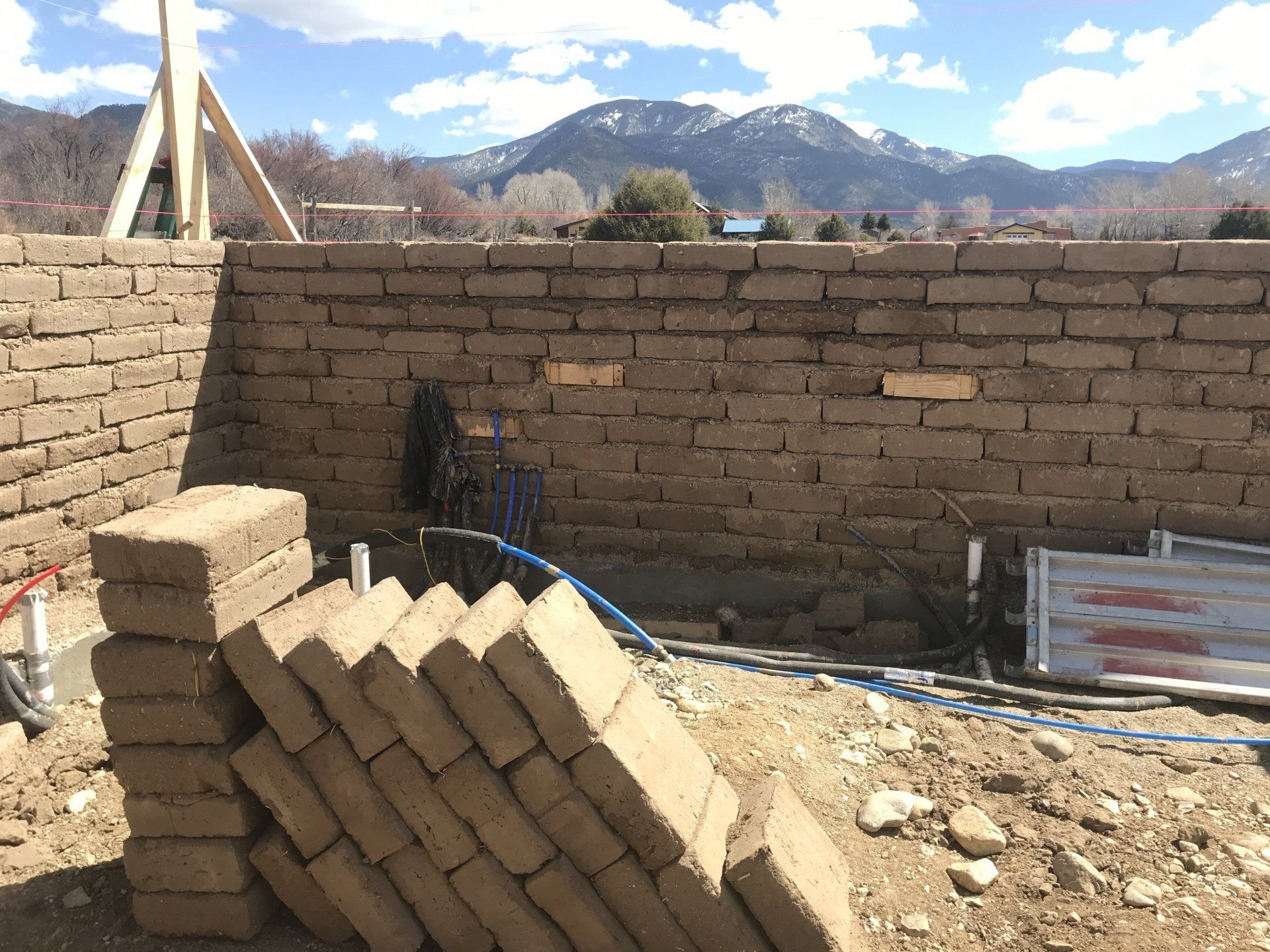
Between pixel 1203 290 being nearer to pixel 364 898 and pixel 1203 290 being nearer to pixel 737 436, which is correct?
pixel 737 436

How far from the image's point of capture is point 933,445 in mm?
5938

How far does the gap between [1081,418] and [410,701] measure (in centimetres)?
448

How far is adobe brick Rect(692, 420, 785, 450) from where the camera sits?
6.18 metres

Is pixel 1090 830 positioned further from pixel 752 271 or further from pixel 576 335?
pixel 576 335

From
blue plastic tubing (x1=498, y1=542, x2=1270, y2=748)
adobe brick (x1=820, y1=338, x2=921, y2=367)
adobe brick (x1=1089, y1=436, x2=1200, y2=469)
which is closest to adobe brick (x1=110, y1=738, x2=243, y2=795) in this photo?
blue plastic tubing (x1=498, y1=542, x2=1270, y2=748)

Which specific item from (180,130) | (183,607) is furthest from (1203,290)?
(180,130)

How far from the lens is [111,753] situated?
334cm

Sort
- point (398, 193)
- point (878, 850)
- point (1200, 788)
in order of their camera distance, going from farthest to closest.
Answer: point (398, 193) < point (1200, 788) < point (878, 850)

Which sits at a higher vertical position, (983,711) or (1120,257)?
(1120,257)

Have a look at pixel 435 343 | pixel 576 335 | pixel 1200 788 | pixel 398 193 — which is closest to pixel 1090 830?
pixel 1200 788

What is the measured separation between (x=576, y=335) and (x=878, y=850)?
389 centimetres

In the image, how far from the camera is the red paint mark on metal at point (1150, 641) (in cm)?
507

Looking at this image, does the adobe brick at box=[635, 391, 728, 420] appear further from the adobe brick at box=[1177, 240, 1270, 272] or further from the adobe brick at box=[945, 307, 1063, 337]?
the adobe brick at box=[1177, 240, 1270, 272]

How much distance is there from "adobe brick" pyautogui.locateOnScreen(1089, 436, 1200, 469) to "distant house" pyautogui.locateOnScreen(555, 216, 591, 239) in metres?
28.7
